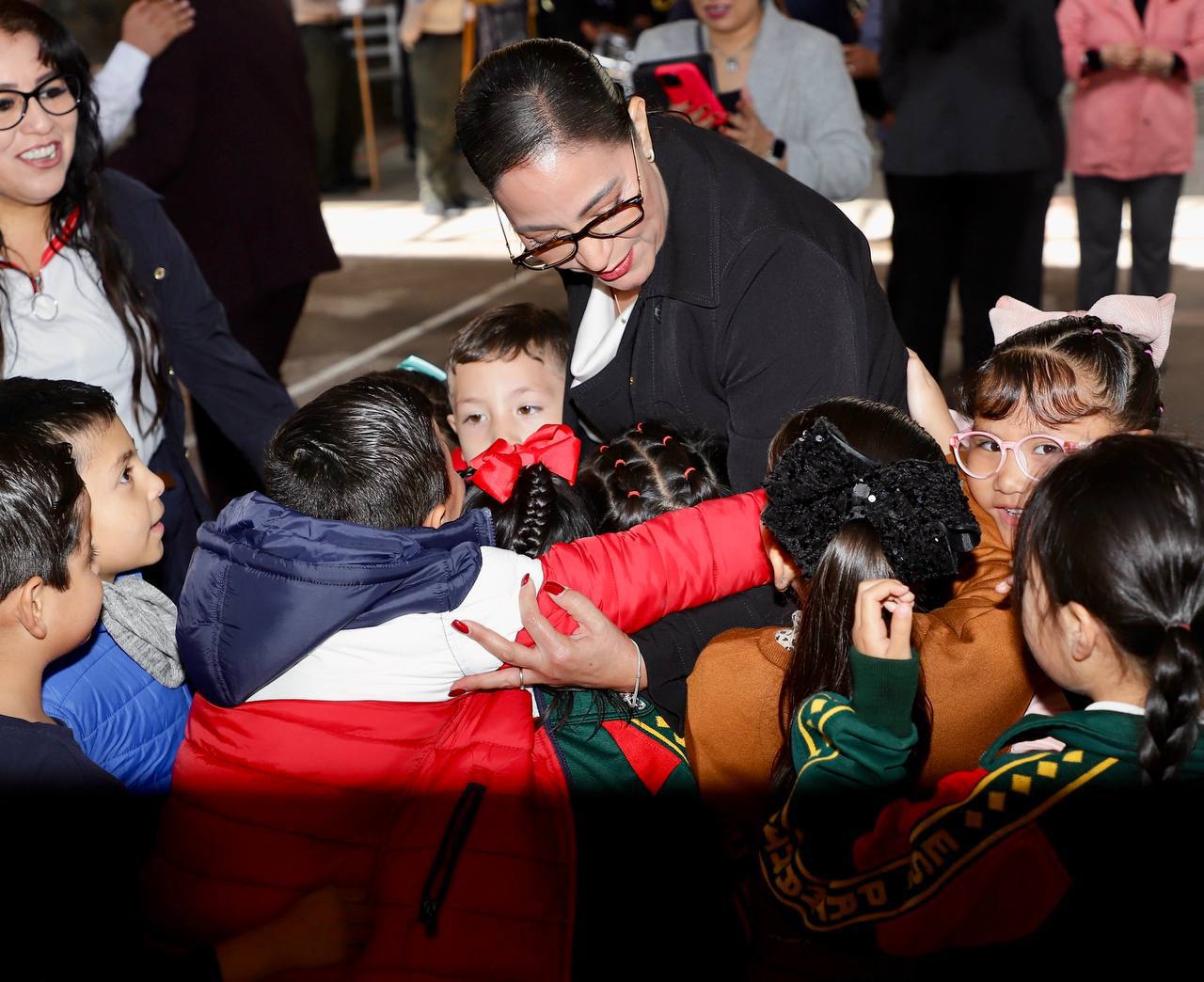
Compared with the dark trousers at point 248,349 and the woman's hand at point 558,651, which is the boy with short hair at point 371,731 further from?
the dark trousers at point 248,349

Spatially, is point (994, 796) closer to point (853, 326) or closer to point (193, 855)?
point (853, 326)

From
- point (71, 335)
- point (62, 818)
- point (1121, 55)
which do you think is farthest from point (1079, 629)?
point (1121, 55)

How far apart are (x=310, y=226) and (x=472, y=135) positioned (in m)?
1.80

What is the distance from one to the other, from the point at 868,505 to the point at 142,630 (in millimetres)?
1149

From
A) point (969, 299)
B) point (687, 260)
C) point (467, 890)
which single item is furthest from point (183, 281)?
point (969, 299)

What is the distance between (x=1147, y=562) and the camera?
4.15 ft

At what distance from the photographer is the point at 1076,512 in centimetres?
131

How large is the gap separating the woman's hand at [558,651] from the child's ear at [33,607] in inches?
21.9

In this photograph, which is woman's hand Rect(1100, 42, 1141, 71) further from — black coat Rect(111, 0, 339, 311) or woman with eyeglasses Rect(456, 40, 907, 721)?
woman with eyeglasses Rect(456, 40, 907, 721)

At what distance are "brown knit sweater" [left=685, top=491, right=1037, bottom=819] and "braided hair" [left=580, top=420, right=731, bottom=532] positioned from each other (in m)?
0.33

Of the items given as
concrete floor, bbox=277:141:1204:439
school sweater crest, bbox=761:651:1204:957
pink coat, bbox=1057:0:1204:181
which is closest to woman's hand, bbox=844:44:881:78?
pink coat, bbox=1057:0:1204:181

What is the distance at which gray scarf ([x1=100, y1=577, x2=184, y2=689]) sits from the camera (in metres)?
1.86

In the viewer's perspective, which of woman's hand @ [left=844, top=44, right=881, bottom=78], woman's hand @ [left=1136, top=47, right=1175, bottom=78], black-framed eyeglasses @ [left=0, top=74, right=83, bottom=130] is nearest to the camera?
black-framed eyeglasses @ [left=0, top=74, right=83, bottom=130]

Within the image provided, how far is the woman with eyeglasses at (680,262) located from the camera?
1.81 meters
